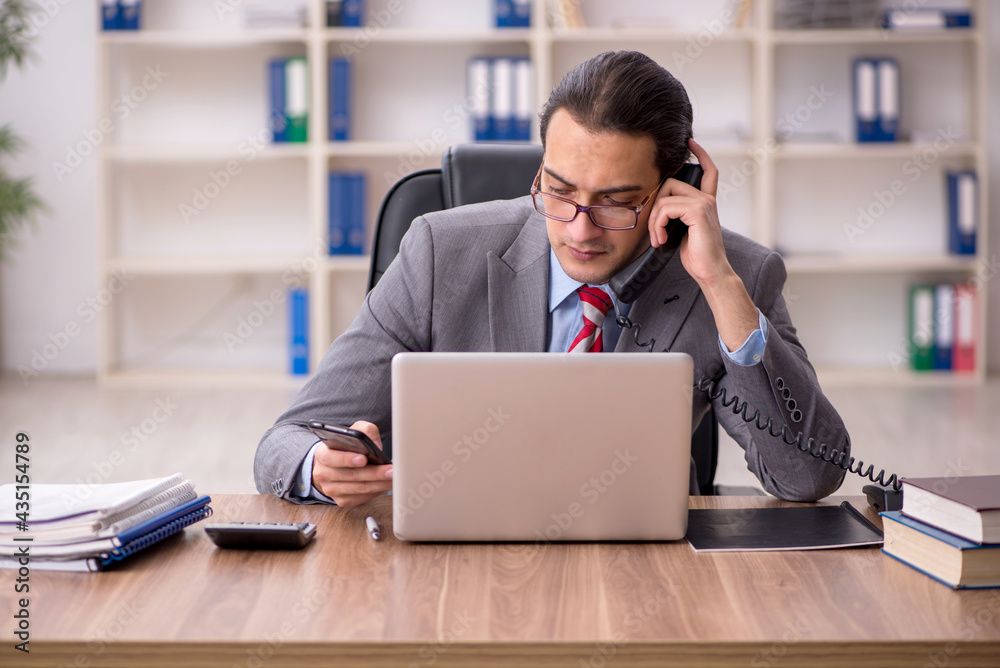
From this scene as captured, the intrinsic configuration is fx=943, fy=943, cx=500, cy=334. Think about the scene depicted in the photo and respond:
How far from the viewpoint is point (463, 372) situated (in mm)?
931

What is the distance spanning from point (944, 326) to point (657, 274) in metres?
3.25

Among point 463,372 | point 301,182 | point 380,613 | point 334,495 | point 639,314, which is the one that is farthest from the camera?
point 301,182

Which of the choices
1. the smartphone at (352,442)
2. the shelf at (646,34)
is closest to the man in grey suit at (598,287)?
the smartphone at (352,442)

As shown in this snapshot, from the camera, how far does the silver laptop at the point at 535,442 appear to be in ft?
3.06

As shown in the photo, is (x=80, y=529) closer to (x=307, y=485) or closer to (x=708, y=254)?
(x=307, y=485)

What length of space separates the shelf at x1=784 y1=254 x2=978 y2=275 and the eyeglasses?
9.37 feet

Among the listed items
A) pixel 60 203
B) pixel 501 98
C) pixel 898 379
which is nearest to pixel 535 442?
A: pixel 501 98

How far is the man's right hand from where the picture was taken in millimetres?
1093

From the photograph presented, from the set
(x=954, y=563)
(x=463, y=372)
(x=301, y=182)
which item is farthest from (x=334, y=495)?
(x=301, y=182)

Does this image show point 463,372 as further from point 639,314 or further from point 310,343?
point 310,343

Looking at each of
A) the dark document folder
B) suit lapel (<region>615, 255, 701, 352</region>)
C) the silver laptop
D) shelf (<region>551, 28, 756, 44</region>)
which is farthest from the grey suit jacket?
shelf (<region>551, 28, 756, 44</region>)

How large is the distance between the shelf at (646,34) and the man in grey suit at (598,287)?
8.86 feet

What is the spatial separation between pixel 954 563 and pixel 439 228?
2.88ft

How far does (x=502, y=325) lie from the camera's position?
1.42 meters
